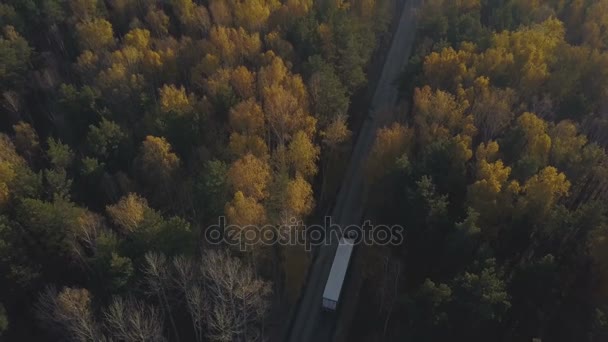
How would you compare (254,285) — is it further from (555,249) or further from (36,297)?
(555,249)

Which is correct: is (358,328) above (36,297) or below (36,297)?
above

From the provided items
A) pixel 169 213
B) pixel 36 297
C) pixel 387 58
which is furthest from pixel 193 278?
pixel 387 58

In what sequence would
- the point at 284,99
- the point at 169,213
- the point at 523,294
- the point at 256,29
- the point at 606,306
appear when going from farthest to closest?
the point at 256,29 → the point at 284,99 → the point at 169,213 → the point at 523,294 → the point at 606,306

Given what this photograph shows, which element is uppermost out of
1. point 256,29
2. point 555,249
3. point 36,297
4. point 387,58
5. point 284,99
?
point 387,58

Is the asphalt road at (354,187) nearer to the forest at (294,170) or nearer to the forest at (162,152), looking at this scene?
the forest at (294,170)

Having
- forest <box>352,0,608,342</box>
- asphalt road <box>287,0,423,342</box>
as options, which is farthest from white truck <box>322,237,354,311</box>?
forest <box>352,0,608,342</box>

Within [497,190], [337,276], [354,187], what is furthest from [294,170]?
[497,190]

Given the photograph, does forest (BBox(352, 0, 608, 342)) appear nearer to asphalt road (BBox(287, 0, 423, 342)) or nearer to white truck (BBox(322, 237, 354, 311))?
white truck (BBox(322, 237, 354, 311))
